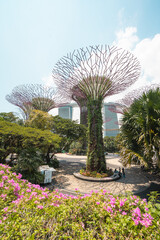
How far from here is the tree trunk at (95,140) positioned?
36.0 feet

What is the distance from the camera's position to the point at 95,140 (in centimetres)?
1130

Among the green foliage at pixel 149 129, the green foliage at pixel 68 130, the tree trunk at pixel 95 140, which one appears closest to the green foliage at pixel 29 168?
the tree trunk at pixel 95 140

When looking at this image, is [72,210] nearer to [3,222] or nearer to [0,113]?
[3,222]

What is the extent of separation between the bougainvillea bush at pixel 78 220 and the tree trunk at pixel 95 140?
8390 millimetres

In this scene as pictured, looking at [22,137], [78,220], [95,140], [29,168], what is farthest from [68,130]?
[78,220]

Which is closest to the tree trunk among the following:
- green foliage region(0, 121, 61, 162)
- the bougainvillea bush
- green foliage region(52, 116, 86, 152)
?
green foliage region(0, 121, 61, 162)

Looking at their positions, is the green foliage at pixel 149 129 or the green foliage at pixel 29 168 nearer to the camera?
the green foliage at pixel 149 129

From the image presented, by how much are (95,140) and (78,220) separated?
9.19 metres

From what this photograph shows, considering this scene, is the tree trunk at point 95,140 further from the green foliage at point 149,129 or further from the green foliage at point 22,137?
the green foliage at point 149,129

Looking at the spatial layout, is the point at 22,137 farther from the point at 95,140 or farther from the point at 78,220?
the point at 78,220

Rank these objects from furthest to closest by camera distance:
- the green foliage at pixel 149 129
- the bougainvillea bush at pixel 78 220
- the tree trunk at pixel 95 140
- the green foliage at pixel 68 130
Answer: the green foliage at pixel 68 130 < the tree trunk at pixel 95 140 < the green foliage at pixel 149 129 < the bougainvillea bush at pixel 78 220

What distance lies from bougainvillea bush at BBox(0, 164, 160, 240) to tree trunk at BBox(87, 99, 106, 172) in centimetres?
839

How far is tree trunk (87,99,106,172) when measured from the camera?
11.0 meters

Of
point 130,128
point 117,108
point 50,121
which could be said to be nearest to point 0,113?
point 50,121
